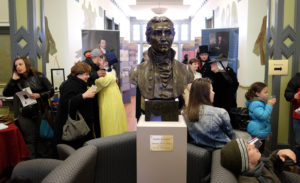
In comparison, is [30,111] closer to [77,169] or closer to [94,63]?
[94,63]

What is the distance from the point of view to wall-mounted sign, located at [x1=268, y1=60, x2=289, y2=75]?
134 inches

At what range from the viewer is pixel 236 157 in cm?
A: 161

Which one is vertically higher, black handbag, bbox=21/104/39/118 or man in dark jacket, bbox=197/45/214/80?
man in dark jacket, bbox=197/45/214/80

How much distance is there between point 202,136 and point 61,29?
13.4 feet

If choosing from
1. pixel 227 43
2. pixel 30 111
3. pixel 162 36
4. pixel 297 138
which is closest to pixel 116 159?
pixel 162 36

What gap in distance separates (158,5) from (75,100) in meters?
9.96

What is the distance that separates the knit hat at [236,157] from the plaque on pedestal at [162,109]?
1.68 feet

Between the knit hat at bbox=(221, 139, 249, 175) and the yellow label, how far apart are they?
0.41 m

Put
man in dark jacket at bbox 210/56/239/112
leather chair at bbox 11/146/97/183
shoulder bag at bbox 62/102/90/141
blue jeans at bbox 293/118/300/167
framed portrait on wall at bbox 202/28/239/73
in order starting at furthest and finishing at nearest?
framed portrait on wall at bbox 202/28/239/73
man in dark jacket at bbox 210/56/239/112
blue jeans at bbox 293/118/300/167
shoulder bag at bbox 62/102/90/141
leather chair at bbox 11/146/97/183

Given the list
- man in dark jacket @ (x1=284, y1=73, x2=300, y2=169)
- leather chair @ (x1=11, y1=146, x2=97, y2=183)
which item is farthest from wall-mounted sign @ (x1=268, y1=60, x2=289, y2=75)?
leather chair @ (x1=11, y1=146, x2=97, y2=183)

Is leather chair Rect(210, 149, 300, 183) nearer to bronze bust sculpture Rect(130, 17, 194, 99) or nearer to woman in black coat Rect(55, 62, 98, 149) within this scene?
bronze bust sculpture Rect(130, 17, 194, 99)

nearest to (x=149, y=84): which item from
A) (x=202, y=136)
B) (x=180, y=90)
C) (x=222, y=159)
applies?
(x=180, y=90)

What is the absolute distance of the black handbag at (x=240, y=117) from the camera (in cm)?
486

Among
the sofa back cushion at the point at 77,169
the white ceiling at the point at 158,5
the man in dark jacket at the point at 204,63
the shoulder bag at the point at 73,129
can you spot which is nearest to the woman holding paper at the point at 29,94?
the shoulder bag at the point at 73,129
